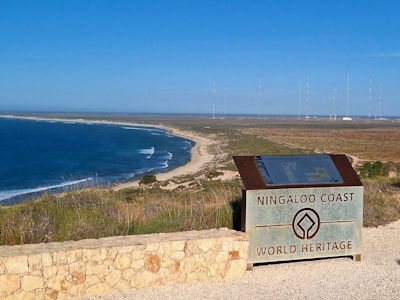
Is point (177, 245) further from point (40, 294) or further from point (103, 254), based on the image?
point (40, 294)

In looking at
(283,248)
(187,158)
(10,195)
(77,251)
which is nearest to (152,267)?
(77,251)

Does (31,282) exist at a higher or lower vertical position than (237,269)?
higher

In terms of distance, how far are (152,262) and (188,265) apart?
538 millimetres

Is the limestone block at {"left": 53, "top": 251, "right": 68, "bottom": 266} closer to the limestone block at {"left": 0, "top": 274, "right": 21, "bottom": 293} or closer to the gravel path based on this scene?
the limestone block at {"left": 0, "top": 274, "right": 21, "bottom": 293}

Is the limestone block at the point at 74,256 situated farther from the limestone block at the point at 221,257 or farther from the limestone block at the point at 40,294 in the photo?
the limestone block at the point at 221,257

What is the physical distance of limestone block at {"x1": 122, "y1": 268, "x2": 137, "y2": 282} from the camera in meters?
5.98

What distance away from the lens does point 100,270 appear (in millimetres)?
5836

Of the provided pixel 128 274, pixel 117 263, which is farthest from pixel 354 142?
pixel 117 263

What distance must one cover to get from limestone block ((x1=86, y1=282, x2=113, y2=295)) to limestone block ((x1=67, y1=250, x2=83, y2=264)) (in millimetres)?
439

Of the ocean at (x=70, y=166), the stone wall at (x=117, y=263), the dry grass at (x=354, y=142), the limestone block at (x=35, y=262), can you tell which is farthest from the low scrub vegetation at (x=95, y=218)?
the dry grass at (x=354, y=142)

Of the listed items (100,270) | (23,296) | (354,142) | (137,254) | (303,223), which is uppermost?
(303,223)

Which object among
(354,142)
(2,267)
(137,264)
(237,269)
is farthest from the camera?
(354,142)

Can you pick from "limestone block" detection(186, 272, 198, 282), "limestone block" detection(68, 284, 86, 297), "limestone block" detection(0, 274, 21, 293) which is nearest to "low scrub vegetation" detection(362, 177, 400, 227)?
"limestone block" detection(186, 272, 198, 282)

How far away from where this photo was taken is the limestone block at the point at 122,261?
594 cm
